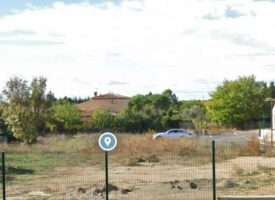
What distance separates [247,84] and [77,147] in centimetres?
4611

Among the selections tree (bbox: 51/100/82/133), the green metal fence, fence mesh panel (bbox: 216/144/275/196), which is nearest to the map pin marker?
the green metal fence

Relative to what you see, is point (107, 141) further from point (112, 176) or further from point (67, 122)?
point (67, 122)

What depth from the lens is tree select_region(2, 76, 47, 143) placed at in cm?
5000

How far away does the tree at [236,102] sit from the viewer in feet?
251

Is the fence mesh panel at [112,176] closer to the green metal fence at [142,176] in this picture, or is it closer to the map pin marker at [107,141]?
the green metal fence at [142,176]

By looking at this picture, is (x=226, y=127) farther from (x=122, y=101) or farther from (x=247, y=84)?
(x=122, y=101)

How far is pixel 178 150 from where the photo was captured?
3397 centimetres

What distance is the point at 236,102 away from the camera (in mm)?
76375

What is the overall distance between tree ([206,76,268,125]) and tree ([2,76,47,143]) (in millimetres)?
31486

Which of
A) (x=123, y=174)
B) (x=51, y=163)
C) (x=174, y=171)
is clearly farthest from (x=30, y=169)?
(x=174, y=171)

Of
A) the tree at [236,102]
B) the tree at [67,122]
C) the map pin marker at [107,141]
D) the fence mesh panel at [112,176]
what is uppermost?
the tree at [236,102]

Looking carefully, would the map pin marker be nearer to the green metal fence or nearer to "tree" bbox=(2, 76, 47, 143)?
the green metal fence

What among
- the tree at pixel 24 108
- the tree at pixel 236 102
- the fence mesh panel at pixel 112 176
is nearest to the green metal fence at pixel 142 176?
the fence mesh panel at pixel 112 176

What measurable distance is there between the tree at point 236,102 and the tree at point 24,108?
103ft
